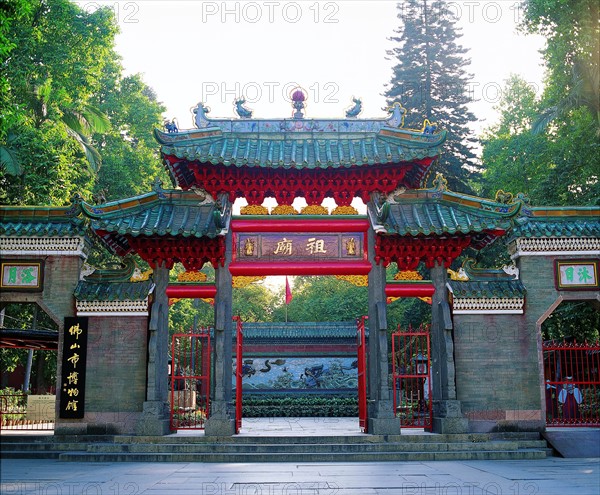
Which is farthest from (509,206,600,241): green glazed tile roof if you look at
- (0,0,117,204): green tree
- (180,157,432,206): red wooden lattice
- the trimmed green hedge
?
(0,0,117,204): green tree

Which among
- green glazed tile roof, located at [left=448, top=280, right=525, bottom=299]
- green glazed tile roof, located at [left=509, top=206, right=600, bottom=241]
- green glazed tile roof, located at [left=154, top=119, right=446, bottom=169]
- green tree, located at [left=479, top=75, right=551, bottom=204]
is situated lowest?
green glazed tile roof, located at [left=448, top=280, right=525, bottom=299]

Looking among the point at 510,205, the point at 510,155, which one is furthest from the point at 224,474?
the point at 510,155

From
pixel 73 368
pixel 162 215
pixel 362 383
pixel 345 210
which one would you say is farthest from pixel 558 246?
pixel 73 368

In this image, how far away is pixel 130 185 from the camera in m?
26.6

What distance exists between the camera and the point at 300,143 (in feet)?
46.9

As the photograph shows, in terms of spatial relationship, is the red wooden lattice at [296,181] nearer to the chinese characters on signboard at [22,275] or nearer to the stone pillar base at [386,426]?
the chinese characters on signboard at [22,275]

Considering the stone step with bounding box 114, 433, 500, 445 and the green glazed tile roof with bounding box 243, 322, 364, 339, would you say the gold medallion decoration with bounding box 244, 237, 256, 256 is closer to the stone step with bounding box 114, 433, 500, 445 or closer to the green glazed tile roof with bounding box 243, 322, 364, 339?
the stone step with bounding box 114, 433, 500, 445

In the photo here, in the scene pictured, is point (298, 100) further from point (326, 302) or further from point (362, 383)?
point (326, 302)

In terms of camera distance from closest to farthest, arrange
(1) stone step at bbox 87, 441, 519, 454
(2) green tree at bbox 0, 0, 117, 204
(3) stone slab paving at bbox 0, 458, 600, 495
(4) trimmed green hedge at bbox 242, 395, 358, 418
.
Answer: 1. (3) stone slab paving at bbox 0, 458, 600, 495
2. (1) stone step at bbox 87, 441, 519, 454
3. (2) green tree at bbox 0, 0, 117, 204
4. (4) trimmed green hedge at bbox 242, 395, 358, 418

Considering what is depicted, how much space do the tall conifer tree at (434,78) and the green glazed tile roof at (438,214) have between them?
1391cm

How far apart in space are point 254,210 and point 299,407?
13.9 m

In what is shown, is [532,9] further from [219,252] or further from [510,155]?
[219,252]

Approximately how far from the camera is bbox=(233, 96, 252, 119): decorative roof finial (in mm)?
14953

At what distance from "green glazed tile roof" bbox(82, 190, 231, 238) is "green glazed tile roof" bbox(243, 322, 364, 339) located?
13.9 meters
